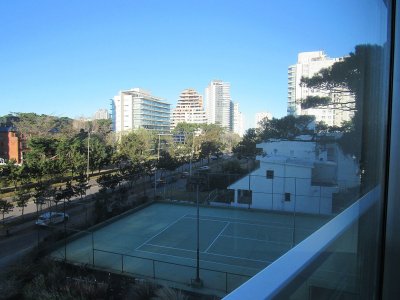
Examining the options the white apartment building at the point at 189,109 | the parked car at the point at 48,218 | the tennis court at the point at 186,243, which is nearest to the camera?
the parked car at the point at 48,218

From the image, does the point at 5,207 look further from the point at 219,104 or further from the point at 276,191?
the point at 276,191

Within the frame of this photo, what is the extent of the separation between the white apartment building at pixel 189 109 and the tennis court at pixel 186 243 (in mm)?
1581

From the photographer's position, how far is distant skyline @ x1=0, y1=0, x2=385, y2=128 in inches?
28.5

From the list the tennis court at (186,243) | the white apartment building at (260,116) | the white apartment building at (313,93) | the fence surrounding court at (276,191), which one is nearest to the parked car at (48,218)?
the fence surrounding court at (276,191)

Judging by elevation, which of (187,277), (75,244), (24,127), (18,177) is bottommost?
(187,277)

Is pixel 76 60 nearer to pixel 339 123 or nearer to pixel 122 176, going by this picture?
pixel 122 176

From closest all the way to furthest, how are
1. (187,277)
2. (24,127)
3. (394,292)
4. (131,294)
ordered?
(394,292), (24,127), (131,294), (187,277)

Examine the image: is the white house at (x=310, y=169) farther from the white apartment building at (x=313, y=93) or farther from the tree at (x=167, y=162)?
the tree at (x=167, y=162)

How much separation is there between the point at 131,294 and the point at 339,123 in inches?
60.8

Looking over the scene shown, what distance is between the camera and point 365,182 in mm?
613

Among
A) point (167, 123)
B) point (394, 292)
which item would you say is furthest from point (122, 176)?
point (394, 292)

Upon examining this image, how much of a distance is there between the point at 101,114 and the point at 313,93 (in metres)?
0.69

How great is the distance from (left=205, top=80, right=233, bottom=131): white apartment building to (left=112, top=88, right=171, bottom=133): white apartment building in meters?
0.22

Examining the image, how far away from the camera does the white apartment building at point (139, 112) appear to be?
1.22m
